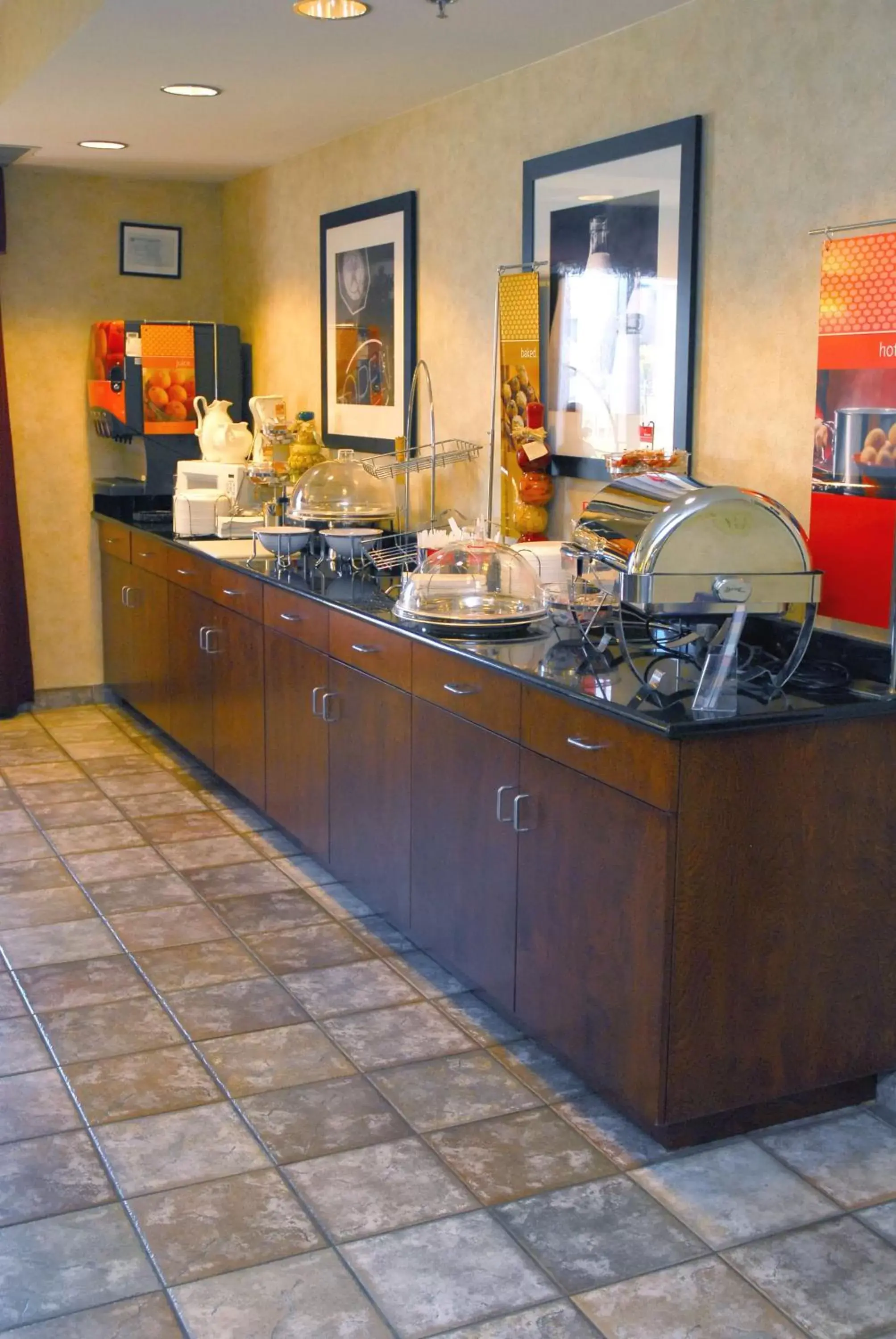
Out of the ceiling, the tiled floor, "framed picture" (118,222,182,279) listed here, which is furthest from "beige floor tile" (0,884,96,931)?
"framed picture" (118,222,182,279)

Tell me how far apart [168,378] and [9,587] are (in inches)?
45.2

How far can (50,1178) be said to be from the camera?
2.56 meters

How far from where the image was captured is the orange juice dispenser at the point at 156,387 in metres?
5.90

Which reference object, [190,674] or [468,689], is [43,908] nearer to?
[190,674]

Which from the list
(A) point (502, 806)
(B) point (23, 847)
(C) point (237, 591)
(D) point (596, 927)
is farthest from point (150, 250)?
(D) point (596, 927)

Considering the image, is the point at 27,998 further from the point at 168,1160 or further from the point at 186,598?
the point at 186,598

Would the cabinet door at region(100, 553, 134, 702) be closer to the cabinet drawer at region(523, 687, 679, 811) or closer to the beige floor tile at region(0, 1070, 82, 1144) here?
the beige floor tile at region(0, 1070, 82, 1144)

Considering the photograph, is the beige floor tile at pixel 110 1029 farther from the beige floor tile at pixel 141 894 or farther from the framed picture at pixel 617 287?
the framed picture at pixel 617 287

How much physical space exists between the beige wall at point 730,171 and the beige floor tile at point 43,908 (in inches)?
67.8

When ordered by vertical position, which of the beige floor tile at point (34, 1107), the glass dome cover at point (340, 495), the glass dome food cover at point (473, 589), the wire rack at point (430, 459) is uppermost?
the wire rack at point (430, 459)

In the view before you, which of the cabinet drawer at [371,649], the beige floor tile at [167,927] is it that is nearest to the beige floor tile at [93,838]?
the beige floor tile at [167,927]

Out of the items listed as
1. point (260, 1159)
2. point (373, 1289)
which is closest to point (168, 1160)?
point (260, 1159)

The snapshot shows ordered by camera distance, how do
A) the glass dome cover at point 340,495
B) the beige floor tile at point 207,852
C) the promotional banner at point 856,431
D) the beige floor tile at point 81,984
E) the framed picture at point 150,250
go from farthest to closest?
the framed picture at point 150,250 < the glass dome cover at point 340,495 < the beige floor tile at point 207,852 < the beige floor tile at point 81,984 < the promotional banner at point 856,431

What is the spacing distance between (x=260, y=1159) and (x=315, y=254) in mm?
3780
